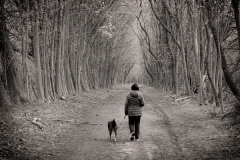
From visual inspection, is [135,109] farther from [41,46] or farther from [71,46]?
[71,46]

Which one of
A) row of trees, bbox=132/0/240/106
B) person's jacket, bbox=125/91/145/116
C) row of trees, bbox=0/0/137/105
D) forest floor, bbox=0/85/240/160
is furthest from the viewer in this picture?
row of trees, bbox=0/0/137/105

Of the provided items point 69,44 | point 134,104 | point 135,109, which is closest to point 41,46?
point 69,44

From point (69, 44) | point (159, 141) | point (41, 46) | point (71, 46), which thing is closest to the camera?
point (159, 141)

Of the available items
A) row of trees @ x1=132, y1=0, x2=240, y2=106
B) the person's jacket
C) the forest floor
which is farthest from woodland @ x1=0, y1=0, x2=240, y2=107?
the person's jacket

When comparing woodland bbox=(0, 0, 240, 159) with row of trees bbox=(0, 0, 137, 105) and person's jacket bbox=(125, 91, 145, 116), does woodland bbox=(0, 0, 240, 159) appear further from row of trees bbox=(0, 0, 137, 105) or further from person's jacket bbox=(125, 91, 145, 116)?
person's jacket bbox=(125, 91, 145, 116)

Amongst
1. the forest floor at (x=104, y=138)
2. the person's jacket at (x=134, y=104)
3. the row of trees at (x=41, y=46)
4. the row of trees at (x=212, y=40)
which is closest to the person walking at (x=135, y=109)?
the person's jacket at (x=134, y=104)

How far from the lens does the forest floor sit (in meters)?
7.35

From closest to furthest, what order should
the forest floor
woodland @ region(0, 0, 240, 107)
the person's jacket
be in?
1. the forest floor
2. the person's jacket
3. woodland @ region(0, 0, 240, 107)

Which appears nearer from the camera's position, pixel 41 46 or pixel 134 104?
pixel 134 104

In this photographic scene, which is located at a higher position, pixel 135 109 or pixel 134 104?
pixel 134 104

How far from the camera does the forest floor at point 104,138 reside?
735cm

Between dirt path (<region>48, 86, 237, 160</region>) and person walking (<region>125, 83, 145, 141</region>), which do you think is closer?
dirt path (<region>48, 86, 237, 160</region>)

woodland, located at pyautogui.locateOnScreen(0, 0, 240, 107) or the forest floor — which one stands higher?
woodland, located at pyautogui.locateOnScreen(0, 0, 240, 107)

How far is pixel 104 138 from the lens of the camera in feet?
31.1
